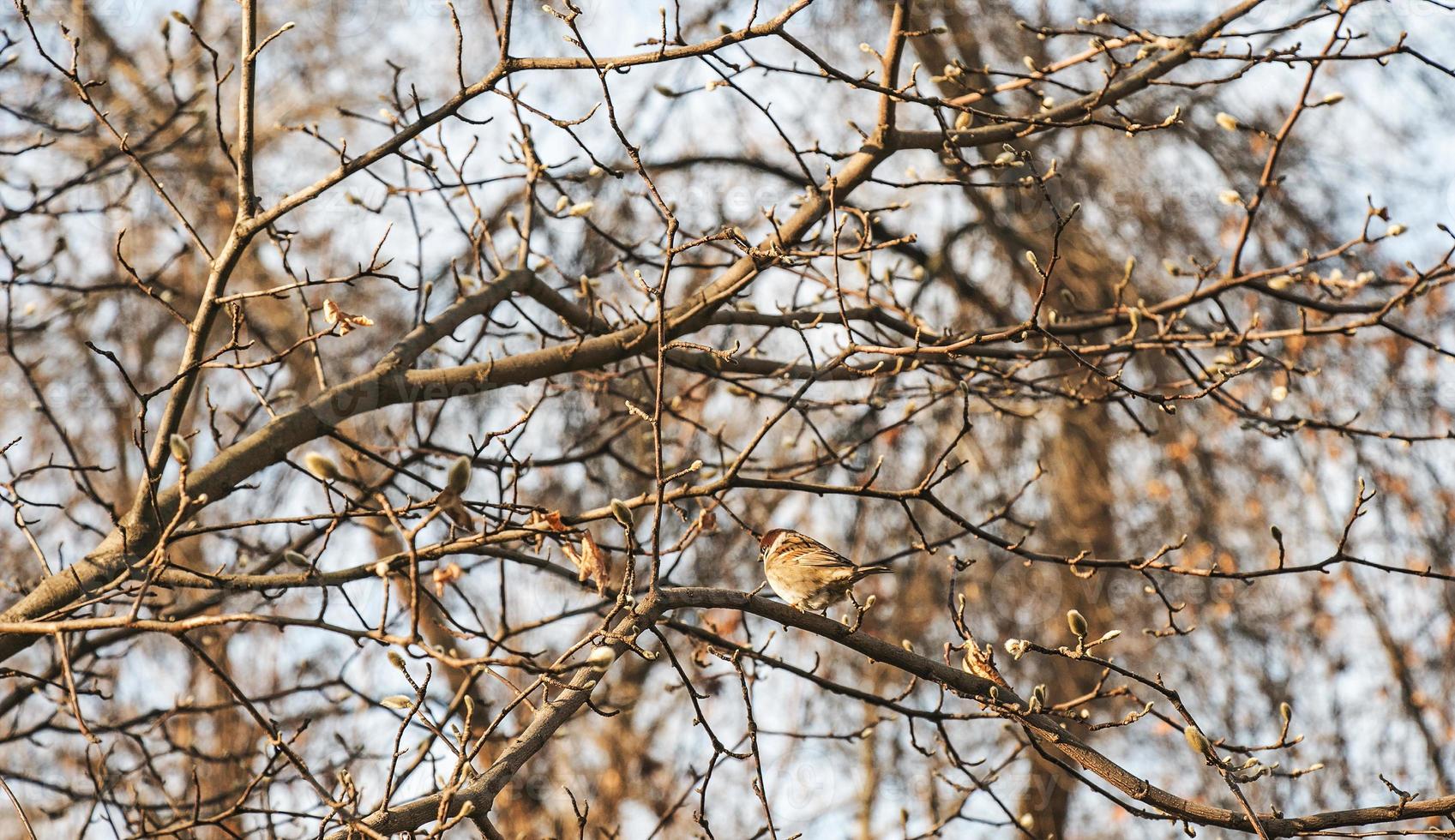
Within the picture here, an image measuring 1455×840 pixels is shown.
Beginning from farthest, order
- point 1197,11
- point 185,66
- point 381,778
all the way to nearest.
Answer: point 185,66 < point 1197,11 < point 381,778

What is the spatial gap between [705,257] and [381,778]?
116 inches

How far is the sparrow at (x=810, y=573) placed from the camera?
305 cm

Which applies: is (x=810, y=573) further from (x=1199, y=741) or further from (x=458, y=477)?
(x=458, y=477)

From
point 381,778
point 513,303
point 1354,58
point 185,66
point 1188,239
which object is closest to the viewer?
point 1354,58

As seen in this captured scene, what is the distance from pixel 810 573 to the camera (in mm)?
3086

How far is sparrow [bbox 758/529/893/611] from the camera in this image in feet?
10.00

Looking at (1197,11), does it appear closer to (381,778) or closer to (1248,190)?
(1248,190)

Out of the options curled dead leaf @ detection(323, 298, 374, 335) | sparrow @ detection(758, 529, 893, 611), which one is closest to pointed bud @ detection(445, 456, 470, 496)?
curled dead leaf @ detection(323, 298, 374, 335)

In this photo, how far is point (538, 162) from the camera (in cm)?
387

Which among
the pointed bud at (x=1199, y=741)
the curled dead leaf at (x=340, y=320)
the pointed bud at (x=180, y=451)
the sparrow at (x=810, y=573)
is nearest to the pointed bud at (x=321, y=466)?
the pointed bud at (x=180, y=451)

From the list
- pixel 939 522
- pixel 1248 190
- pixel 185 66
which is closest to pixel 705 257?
pixel 939 522

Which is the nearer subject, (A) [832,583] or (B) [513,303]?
(A) [832,583]

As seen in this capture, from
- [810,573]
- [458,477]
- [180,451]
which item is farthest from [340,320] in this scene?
[810,573]

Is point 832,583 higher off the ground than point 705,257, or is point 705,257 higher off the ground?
point 705,257
